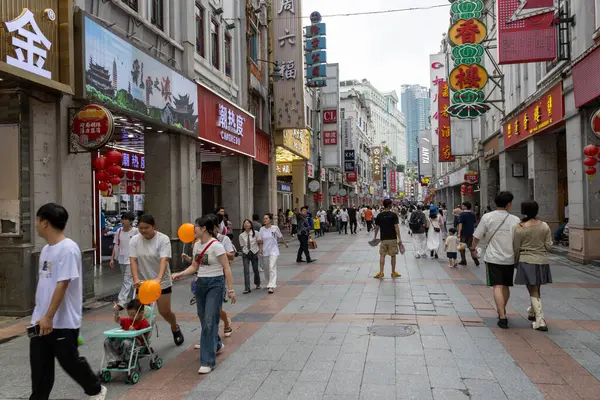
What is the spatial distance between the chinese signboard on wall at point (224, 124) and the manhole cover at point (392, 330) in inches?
359

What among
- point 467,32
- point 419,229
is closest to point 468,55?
point 467,32

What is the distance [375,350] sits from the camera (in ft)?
18.4

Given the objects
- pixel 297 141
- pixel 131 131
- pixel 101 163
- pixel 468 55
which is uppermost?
pixel 468 55

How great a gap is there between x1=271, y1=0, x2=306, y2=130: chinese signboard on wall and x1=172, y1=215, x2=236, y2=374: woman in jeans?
17.1 meters

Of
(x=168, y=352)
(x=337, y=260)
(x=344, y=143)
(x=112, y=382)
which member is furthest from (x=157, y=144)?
(x=344, y=143)

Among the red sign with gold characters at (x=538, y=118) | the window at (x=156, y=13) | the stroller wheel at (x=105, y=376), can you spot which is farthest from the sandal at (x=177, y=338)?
the red sign with gold characters at (x=538, y=118)

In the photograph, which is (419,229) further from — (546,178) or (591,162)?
(546,178)

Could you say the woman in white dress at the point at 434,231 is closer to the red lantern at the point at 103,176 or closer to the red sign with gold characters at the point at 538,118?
the red sign with gold characters at the point at 538,118

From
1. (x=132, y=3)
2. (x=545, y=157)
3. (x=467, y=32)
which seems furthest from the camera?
(x=467, y=32)

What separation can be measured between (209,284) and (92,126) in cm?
464

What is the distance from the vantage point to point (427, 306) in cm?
798

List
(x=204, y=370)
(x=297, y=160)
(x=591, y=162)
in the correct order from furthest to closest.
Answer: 1. (x=297, y=160)
2. (x=591, y=162)
3. (x=204, y=370)

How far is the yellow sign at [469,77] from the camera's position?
61.6 ft

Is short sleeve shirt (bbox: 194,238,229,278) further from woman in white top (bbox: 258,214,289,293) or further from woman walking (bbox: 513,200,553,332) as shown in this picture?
woman in white top (bbox: 258,214,289,293)
